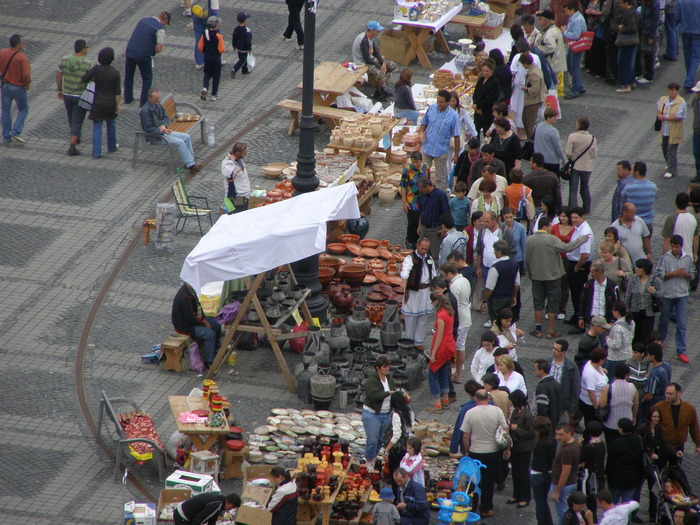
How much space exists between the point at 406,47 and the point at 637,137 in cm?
507

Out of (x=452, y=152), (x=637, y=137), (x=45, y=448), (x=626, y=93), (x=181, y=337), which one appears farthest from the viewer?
(x=626, y=93)

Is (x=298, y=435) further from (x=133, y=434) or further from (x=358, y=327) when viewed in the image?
(x=358, y=327)

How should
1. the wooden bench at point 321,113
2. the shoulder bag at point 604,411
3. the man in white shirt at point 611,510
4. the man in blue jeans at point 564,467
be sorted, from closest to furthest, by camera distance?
the man in white shirt at point 611,510 → the man in blue jeans at point 564,467 → the shoulder bag at point 604,411 → the wooden bench at point 321,113

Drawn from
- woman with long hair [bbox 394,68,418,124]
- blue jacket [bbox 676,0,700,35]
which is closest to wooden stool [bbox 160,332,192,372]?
woman with long hair [bbox 394,68,418,124]

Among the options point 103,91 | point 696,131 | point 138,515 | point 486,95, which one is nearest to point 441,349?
point 138,515

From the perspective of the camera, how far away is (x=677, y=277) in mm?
16094

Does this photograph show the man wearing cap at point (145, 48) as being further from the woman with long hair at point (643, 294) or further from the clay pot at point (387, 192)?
the woman with long hair at point (643, 294)

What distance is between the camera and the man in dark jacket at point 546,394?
13.9 m

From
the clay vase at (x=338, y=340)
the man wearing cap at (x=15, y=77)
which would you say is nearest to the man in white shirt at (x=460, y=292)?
the clay vase at (x=338, y=340)

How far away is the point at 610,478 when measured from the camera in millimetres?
13531

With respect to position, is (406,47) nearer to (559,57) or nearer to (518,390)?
(559,57)

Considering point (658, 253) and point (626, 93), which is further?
point (626, 93)

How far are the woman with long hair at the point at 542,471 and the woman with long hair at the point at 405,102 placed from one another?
31.8 feet

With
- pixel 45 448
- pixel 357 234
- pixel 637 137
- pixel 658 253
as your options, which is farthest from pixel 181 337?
pixel 637 137
